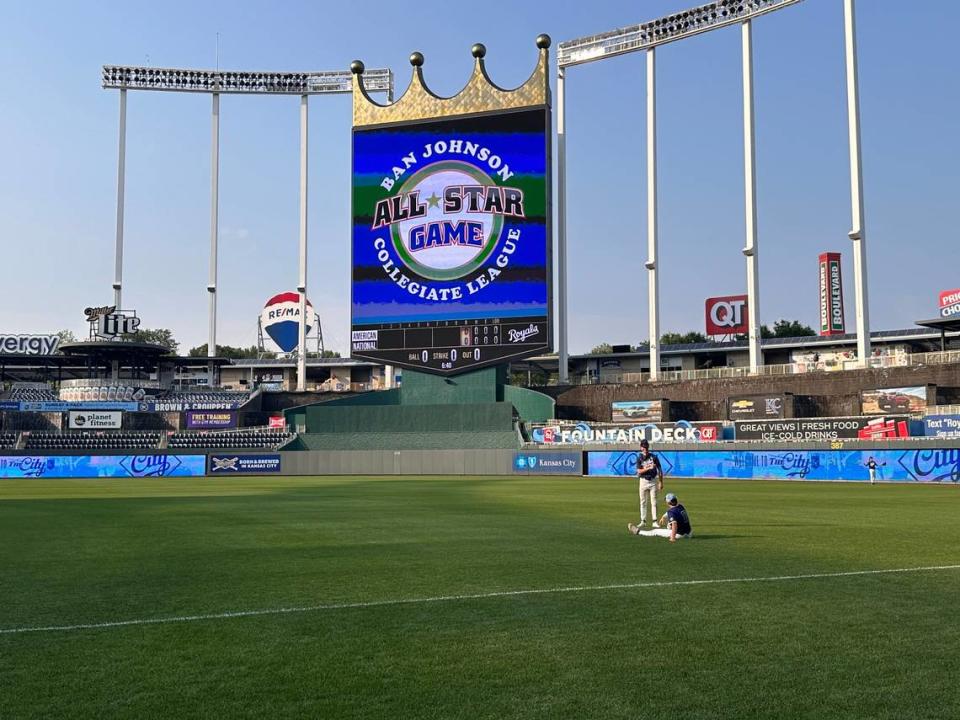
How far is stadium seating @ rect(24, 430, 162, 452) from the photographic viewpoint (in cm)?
7199

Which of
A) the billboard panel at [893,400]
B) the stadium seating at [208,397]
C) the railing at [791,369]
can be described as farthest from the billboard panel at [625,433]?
the stadium seating at [208,397]

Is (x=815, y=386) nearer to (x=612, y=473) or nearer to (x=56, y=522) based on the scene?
(x=612, y=473)

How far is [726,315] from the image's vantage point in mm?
81375

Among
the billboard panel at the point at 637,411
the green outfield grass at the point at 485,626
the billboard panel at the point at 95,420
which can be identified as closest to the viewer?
the green outfield grass at the point at 485,626

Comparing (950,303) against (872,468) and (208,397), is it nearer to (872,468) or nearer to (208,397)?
(872,468)

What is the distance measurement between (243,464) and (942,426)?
142ft

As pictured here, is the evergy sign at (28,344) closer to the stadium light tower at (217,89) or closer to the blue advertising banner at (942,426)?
the stadium light tower at (217,89)

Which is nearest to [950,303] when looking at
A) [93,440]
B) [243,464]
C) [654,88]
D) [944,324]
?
[944,324]

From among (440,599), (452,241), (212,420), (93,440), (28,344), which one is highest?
(452,241)

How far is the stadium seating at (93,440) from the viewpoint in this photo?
236 feet

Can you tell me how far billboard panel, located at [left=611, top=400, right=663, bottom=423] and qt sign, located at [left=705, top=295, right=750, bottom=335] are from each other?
18.0 meters

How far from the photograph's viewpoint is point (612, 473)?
2160 inches

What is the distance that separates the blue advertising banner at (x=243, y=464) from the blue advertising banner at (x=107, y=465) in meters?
0.88

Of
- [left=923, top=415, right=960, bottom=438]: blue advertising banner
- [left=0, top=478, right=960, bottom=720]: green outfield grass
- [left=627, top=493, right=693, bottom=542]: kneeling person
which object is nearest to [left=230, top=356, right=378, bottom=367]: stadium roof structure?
[left=923, top=415, right=960, bottom=438]: blue advertising banner
